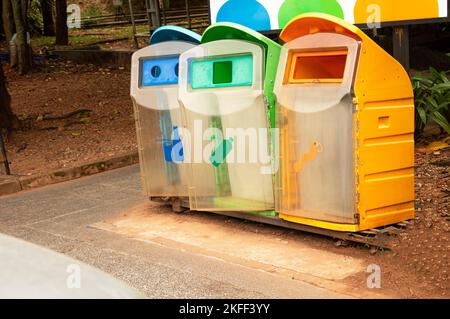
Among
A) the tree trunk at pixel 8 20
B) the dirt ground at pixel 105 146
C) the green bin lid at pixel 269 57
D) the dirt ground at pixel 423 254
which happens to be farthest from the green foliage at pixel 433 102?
the tree trunk at pixel 8 20

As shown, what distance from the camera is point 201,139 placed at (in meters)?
6.32

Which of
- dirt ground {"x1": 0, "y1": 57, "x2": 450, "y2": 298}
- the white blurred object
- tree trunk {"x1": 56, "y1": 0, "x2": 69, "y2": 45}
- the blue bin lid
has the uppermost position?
tree trunk {"x1": 56, "y1": 0, "x2": 69, "y2": 45}

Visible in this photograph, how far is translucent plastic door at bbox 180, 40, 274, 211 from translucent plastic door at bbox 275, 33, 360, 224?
228mm

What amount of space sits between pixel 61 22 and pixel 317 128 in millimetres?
16013

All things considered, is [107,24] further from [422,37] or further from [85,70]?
[422,37]

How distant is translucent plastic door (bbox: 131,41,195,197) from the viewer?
6.73 m

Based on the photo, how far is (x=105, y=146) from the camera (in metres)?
10.2

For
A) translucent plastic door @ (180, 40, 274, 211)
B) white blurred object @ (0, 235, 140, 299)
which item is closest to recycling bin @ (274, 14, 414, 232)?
translucent plastic door @ (180, 40, 274, 211)

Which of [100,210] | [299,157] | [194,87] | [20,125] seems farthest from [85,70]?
[299,157]

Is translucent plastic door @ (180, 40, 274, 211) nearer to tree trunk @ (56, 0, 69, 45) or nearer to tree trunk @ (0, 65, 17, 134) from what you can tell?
tree trunk @ (0, 65, 17, 134)

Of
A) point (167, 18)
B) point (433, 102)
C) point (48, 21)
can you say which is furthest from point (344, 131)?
point (48, 21)

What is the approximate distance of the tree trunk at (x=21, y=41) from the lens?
15.0 metres

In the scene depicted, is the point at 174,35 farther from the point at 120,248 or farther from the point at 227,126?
the point at 120,248

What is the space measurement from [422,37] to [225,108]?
29.5ft
